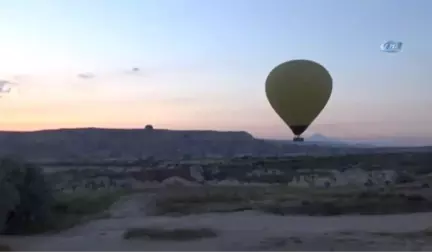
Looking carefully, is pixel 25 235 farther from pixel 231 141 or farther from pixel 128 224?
pixel 231 141

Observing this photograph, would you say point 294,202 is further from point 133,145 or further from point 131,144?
point 131,144

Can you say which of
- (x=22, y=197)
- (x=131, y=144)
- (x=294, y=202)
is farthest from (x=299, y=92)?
(x=131, y=144)

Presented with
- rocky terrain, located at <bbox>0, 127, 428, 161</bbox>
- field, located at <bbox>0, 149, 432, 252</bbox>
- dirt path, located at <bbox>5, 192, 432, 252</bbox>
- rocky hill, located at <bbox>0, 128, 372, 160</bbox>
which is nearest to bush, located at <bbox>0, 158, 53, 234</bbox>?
field, located at <bbox>0, 149, 432, 252</bbox>

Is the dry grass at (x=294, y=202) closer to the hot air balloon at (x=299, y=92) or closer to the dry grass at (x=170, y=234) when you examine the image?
the hot air balloon at (x=299, y=92)

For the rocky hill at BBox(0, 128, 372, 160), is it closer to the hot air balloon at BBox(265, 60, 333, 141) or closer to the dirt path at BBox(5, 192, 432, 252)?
the dirt path at BBox(5, 192, 432, 252)

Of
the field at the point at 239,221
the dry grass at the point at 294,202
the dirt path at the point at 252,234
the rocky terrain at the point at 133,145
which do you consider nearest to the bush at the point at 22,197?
the field at the point at 239,221

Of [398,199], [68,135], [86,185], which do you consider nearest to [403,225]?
[398,199]
